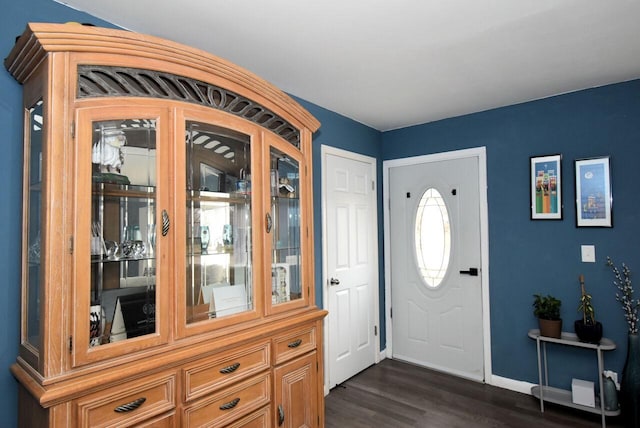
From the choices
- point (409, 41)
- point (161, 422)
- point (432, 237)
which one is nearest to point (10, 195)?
point (161, 422)

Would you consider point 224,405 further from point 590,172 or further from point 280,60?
point 590,172

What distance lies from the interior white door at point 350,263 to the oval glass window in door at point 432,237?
471 millimetres

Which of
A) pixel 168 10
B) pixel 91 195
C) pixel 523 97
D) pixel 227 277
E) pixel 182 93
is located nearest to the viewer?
pixel 91 195

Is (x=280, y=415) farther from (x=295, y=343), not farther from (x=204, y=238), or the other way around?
(x=204, y=238)

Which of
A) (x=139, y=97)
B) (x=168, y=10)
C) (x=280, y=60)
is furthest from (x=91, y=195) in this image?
(x=280, y=60)

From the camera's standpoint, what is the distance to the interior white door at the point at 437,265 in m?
3.42

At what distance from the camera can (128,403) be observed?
4.54 ft

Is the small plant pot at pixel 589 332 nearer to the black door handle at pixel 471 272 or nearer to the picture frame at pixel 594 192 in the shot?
the picture frame at pixel 594 192

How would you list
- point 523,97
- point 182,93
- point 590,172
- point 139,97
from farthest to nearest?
point 523,97, point 590,172, point 182,93, point 139,97

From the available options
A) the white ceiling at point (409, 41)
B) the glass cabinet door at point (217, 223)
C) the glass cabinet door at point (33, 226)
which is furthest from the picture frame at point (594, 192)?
the glass cabinet door at point (33, 226)

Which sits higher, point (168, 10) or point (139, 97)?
point (168, 10)

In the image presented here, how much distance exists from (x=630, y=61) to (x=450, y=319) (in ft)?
8.18

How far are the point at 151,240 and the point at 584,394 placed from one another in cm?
320

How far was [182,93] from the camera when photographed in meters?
1.65
